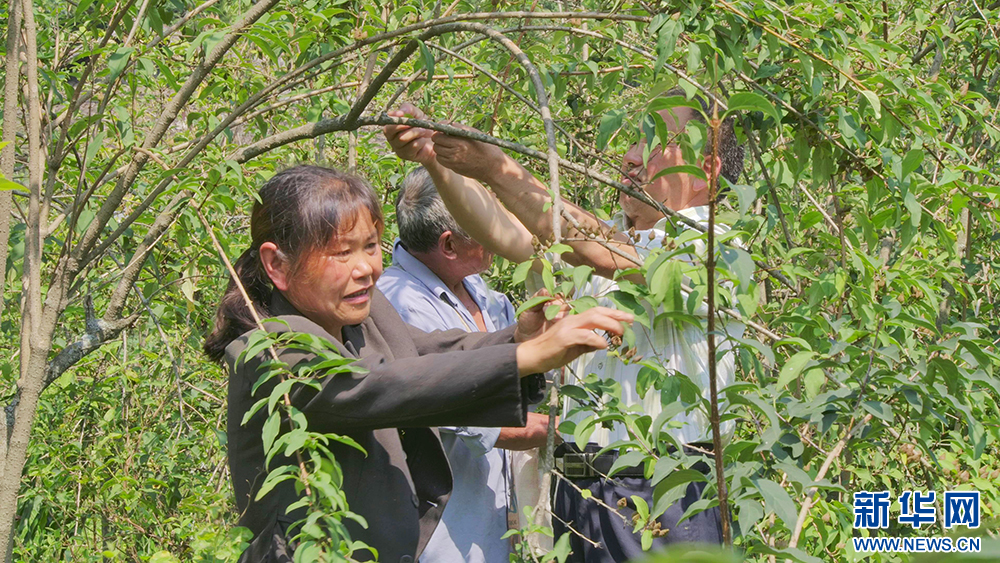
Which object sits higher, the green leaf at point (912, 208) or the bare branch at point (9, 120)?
the bare branch at point (9, 120)

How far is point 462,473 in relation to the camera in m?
2.66

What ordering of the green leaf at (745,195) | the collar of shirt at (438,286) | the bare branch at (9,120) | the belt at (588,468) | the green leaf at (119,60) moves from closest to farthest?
the green leaf at (745,195), the green leaf at (119,60), the bare branch at (9,120), the belt at (588,468), the collar of shirt at (438,286)

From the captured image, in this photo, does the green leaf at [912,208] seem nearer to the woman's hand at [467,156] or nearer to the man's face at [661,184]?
the man's face at [661,184]

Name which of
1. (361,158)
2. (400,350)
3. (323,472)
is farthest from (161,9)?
(361,158)

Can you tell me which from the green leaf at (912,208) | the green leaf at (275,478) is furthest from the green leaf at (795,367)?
the green leaf at (275,478)

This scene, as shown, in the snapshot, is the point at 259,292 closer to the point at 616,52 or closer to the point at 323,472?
the point at 323,472

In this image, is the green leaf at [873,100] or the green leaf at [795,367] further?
the green leaf at [873,100]

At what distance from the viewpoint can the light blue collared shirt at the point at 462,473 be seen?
256 centimetres

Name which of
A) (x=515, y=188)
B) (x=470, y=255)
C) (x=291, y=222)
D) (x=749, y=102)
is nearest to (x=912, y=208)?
(x=749, y=102)

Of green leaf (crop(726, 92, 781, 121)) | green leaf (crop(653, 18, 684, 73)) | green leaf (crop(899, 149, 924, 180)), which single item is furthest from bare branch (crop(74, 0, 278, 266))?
green leaf (crop(899, 149, 924, 180))

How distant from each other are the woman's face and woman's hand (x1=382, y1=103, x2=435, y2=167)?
0.31 metres

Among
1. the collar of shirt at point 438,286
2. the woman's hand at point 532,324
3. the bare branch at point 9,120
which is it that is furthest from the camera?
the collar of shirt at point 438,286

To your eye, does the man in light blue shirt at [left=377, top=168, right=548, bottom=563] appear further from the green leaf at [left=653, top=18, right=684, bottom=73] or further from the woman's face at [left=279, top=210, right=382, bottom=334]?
the green leaf at [left=653, top=18, right=684, bottom=73]

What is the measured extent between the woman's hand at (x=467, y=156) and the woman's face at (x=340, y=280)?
32 centimetres
